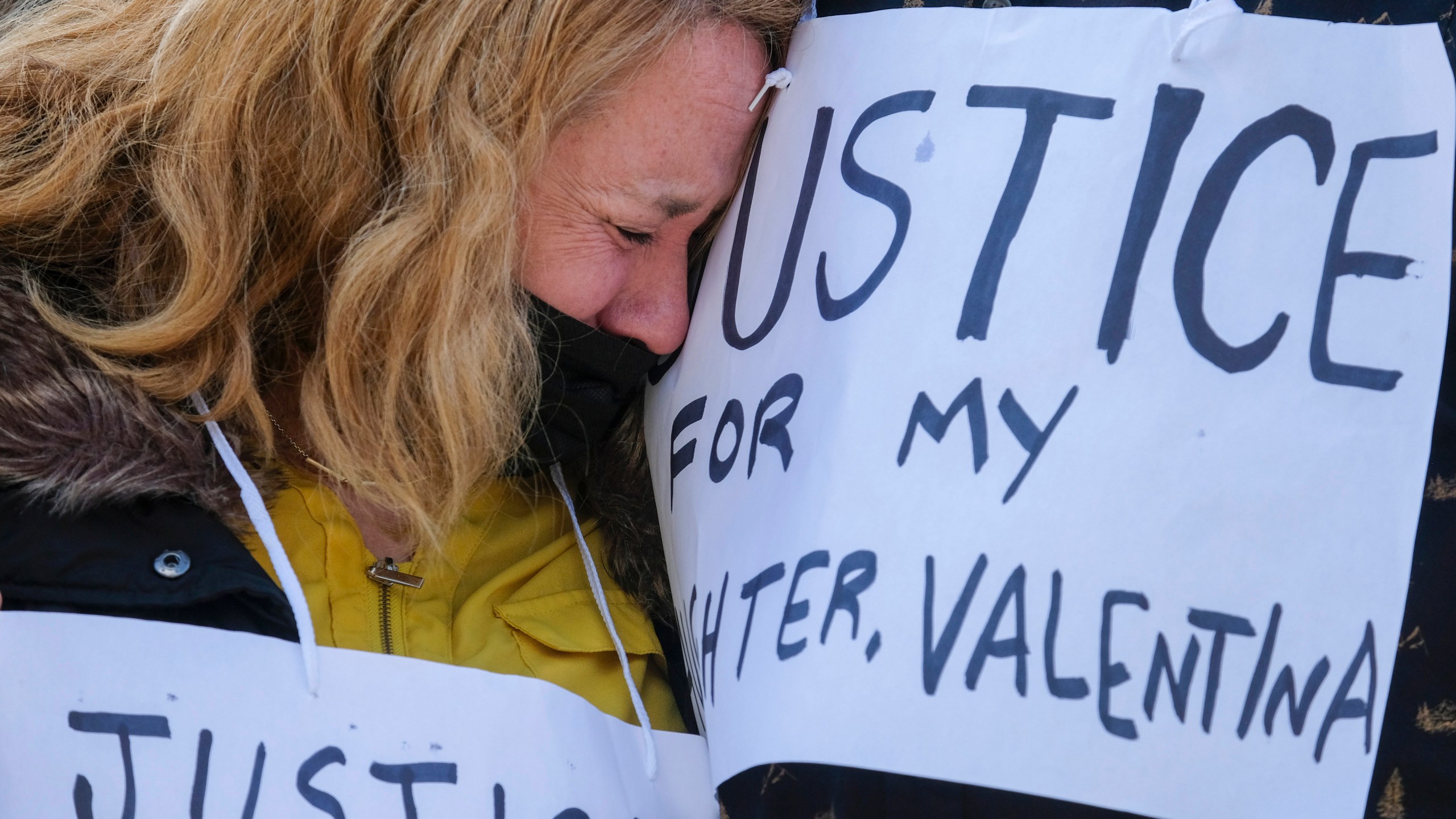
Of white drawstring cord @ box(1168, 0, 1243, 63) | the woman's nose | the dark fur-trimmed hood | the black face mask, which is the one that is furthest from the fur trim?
white drawstring cord @ box(1168, 0, 1243, 63)

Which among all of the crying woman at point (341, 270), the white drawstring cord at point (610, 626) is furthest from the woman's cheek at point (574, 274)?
the white drawstring cord at point (610, 626)

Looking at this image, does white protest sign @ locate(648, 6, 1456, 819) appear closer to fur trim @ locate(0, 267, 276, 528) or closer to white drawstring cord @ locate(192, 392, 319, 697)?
white drawstring cord @ locate(192, 392, 319, 697)

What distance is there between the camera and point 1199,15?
2.86ft

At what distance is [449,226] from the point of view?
3.59ft

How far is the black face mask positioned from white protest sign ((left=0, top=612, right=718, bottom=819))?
279 millimetres

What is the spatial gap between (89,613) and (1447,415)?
43.6 inches

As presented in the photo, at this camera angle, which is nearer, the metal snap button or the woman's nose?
the metal snap button

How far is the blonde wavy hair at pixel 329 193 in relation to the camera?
42.9 inches

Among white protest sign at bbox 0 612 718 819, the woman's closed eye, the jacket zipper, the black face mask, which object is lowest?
white protest sign at bbox 0 612 718 819

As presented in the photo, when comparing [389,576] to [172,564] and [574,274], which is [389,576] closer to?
[172,564]

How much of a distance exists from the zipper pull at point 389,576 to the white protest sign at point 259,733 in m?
0.14

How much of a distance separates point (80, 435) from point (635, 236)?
0.55 metres

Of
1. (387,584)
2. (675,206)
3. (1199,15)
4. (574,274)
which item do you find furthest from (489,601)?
(1199,15)

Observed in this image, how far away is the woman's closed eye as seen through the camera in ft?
3.87
